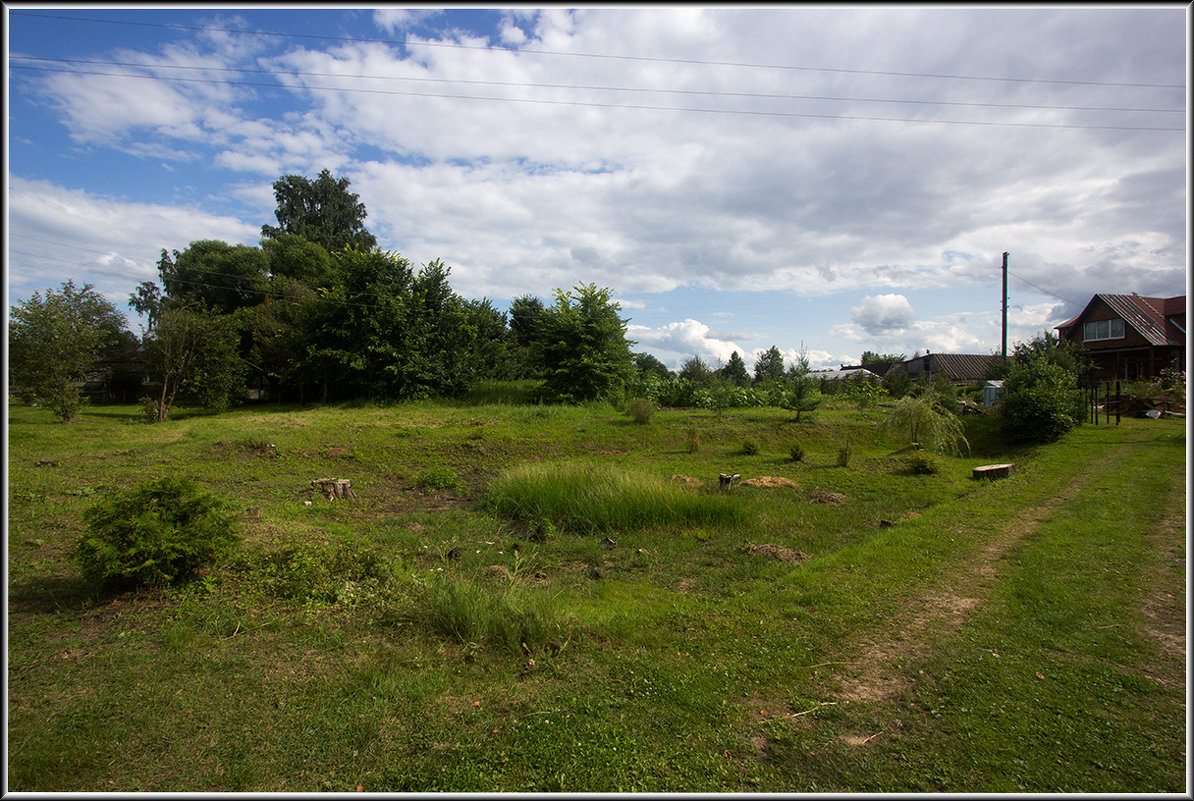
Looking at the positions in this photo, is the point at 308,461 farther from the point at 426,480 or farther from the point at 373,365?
the point at 373,365

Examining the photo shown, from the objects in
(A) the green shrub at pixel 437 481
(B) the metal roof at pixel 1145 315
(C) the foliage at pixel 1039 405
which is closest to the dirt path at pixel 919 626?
(A) the green shrub at pixel 437 481

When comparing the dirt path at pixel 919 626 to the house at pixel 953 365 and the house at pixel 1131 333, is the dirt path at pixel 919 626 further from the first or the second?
the house at pixel 953 365

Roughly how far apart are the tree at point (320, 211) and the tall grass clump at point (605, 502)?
42782mm

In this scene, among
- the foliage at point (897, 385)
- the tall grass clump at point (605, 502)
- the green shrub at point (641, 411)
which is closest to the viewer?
the tall grass clump at point (605, 502)

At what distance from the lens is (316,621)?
4.51 meters

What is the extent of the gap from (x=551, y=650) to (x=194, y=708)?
2232 millimetres

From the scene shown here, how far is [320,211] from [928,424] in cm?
4939

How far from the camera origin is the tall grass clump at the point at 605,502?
8.42 meters

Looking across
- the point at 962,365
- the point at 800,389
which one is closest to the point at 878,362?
the point at 962,365

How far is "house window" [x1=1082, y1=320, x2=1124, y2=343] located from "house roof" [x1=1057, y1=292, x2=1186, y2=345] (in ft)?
2.82

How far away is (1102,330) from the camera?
30188 mm

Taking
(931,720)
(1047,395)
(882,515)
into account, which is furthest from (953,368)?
(931,720)

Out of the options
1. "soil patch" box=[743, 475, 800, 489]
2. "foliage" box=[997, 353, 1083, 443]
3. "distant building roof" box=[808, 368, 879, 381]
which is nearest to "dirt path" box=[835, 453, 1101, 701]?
"soil patch" box=[743, 475, 800, 489]

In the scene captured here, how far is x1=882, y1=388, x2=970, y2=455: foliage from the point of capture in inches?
559
